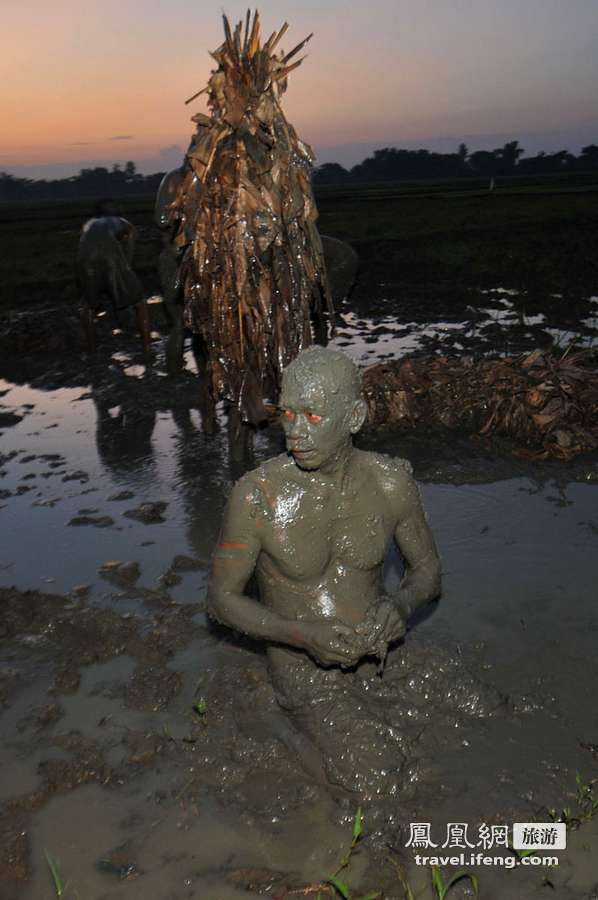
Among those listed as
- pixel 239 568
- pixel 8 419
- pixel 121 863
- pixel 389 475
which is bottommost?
pixel 8 419

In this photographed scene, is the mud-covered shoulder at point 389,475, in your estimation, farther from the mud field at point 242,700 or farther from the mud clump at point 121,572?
the mud clump at point 121,572

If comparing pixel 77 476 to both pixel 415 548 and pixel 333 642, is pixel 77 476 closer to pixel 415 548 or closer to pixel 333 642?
pixel 415 548

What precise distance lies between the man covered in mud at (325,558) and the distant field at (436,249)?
1317 centimetres

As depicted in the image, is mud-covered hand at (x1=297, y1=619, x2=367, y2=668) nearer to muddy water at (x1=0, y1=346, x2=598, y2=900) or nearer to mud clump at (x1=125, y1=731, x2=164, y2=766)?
muddy water at (x1=0, y1=346, x2=598, y2=900)

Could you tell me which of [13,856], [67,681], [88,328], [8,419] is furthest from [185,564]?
[88,328]

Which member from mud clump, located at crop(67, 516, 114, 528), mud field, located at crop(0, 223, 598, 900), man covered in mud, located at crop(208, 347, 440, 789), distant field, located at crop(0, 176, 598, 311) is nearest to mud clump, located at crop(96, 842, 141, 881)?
mud field, located at crop(0, 223, 598, 900)

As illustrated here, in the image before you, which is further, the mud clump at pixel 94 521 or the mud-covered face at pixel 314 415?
the mud clump at pixel 94 521

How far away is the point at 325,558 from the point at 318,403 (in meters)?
0.76

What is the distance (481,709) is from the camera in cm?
377

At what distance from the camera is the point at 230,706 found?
4016mm

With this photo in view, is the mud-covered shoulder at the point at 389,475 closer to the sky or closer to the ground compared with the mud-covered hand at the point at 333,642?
closer to the sky

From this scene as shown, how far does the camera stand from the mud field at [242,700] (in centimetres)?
316

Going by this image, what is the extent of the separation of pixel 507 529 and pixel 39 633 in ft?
9.93

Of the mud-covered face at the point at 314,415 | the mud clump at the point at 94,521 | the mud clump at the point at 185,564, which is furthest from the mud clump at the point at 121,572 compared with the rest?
the mud-covered face at the point at 314,415
